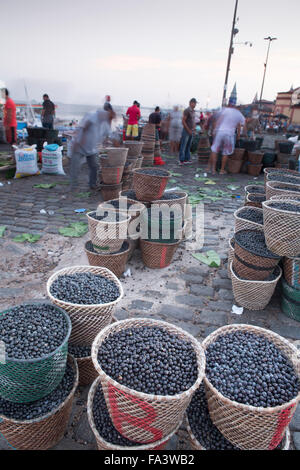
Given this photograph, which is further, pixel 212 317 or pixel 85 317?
pixel 212 317

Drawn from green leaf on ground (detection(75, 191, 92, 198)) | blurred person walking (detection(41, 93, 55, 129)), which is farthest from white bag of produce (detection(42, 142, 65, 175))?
blurred person walking (detection(41, 93, 55, 129))

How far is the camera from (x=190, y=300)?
12.7ft

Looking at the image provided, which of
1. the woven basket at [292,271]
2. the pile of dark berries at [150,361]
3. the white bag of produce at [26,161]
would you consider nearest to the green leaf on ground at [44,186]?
the white bag of produce at [26,161]

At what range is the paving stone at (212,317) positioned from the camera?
137 inches

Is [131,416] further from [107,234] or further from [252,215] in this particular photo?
[252,215]

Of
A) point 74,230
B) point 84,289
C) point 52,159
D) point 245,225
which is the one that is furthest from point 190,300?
point 52,159

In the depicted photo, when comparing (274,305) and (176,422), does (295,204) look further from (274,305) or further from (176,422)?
(176,422)

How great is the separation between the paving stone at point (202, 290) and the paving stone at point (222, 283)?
0.49ft

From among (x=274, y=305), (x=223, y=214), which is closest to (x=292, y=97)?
(x=223, y=214)

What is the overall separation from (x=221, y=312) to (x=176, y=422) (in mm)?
1926

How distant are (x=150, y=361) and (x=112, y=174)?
5.32m

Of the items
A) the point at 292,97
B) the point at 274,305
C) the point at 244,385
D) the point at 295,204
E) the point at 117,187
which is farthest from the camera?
the point at 292,97

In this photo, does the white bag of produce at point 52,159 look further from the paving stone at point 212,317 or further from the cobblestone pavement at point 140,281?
the paving stone at point 212,317
